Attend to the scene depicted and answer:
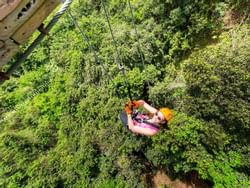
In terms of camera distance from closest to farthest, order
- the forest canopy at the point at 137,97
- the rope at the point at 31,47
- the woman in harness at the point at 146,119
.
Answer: the rope at the point at 31,47 < the woman in harness at the point at 146,119 < the forest canopy at the point at 137,97

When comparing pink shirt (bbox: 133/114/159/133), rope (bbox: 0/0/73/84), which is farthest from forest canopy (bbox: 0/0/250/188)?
rope (bbox: 0/0/73/84)

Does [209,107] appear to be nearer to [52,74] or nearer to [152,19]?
[152,19]

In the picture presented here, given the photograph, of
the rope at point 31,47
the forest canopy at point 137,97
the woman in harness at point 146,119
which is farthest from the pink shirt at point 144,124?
the rope at point 31,47

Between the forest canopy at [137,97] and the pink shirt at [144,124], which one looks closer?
the pink shirt at [144,124]

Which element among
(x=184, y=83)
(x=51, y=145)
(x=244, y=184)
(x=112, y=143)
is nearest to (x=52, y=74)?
(x=51, y=145)

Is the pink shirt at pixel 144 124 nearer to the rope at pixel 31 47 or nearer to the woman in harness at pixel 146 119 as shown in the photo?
the woman in harness at pixel 146 119

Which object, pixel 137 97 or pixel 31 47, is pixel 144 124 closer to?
pixel 137 97

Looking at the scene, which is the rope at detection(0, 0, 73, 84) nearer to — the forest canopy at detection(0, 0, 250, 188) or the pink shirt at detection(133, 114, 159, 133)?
the pink shirt at detection(133, 114, 159, 133)

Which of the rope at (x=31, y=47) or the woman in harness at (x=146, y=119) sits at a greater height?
the rope at (x=31, y=47)
